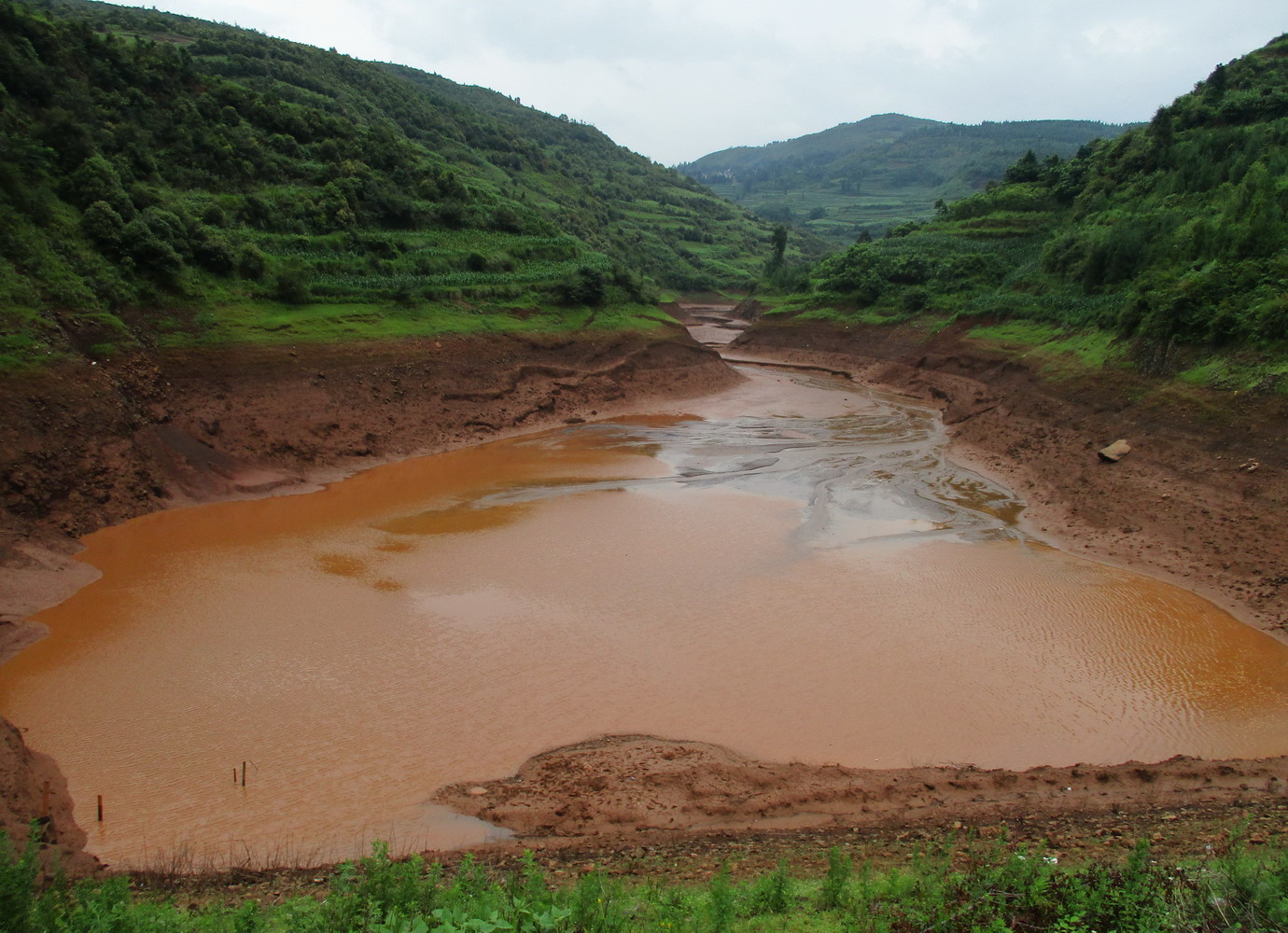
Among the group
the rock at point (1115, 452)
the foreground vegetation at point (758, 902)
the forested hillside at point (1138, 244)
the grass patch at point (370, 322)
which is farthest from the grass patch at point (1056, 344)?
the foreground vegetation at point (758, 902)

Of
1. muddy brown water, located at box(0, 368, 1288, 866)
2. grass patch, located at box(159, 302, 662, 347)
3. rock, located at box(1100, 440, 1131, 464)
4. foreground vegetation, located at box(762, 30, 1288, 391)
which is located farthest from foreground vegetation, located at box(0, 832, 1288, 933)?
grass patch, located at box(159, 302, 662, 347)

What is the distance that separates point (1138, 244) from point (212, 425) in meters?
36.2

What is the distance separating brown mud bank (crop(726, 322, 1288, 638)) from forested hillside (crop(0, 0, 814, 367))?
67.1 feet

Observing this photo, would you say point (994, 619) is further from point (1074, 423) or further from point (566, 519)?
point (1074, 423)

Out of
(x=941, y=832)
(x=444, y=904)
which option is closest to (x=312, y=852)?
(x=444, y=904)

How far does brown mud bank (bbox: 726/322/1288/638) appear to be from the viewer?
17109 mm

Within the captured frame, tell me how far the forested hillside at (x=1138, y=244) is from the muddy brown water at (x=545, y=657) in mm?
9466

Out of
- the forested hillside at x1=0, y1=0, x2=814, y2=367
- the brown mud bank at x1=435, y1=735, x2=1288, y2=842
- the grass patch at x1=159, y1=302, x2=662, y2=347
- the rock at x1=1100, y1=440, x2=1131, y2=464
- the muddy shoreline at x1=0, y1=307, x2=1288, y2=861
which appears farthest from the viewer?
the grass patch at x1=159, y1=302, x2=662, y2=347

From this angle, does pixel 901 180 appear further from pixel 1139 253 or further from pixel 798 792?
pixel 798 792

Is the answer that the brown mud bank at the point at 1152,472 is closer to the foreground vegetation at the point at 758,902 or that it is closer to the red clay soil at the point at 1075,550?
the red clay soil at the point at 1075,550

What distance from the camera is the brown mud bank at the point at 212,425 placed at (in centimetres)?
1590

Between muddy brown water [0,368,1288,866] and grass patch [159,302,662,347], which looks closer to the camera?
muddy brown water [0,368,1288,866]

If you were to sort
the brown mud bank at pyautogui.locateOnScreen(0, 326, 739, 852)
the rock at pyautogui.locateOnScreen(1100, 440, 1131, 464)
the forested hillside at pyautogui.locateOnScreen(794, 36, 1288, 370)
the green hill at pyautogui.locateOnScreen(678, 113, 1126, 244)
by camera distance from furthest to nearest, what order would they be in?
the green hill at pyautogui.locateOnScreen(678, 113, 1126, 244), the forested hillside at pyautogui.locateOnScreen(794, 36, 1288, 370), the rock at pyautogui.locateOnScreen(1100, 440, 1131, 464), the brown mud bank at pyautogui.locateOnScreen(0, 326, 739, 852)

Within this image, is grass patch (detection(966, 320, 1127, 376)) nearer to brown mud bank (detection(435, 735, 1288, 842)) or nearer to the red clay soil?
the red clay soil
